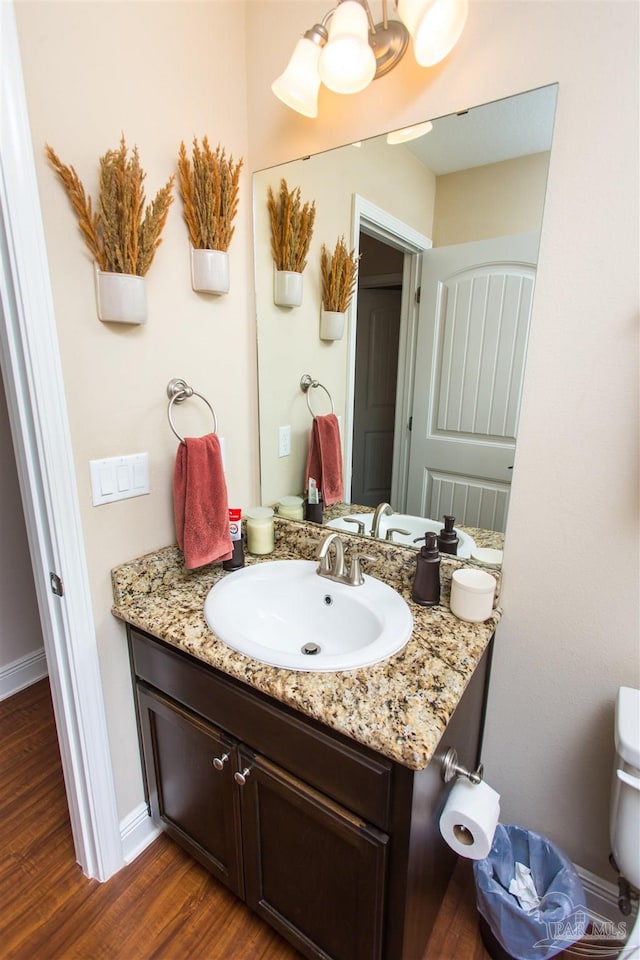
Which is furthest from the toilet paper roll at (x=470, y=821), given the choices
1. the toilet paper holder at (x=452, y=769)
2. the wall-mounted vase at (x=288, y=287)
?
the wall-mounted vase at (x=288, y=287)

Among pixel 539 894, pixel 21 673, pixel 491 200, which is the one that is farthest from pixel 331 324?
pixel 21 673

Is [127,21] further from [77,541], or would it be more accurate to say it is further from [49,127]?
[77,541]

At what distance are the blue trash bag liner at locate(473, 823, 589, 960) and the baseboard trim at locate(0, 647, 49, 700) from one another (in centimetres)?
197

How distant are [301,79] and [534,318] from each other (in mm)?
788

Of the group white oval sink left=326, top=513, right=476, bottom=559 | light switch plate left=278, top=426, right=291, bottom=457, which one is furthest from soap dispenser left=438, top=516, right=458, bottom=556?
light switch plate left=278, top=426, right=291, bottom=457

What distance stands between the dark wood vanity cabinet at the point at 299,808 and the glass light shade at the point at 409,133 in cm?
132

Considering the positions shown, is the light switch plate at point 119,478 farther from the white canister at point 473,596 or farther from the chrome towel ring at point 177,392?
the white canister at point 473,596

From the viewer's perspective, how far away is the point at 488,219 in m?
1.05

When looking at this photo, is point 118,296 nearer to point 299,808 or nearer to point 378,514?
point 378,514

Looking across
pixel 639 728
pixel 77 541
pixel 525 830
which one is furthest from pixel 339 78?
pixel 525 830

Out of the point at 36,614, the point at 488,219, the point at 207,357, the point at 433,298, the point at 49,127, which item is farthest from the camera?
the point at 36,614

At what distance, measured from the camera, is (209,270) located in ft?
4.08

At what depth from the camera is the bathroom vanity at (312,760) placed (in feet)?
2.66

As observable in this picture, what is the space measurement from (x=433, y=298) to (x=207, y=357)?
664mm
